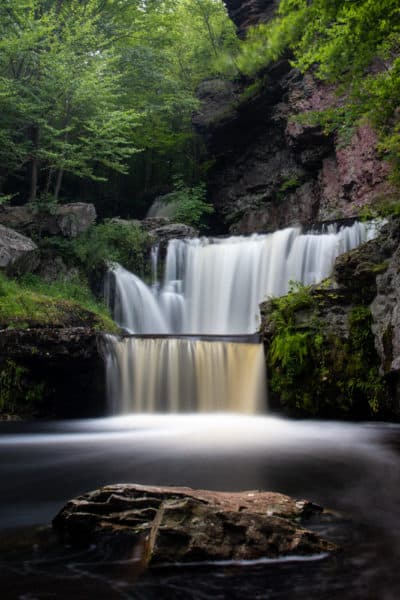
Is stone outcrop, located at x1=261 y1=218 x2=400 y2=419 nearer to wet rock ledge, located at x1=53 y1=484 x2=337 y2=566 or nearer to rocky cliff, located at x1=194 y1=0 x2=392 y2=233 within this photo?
wet rock ledge, located at x1=53 y1=484 x2=337 y2=566

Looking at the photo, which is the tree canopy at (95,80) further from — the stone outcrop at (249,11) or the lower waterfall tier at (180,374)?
the lower waterfall tier at (180,374)

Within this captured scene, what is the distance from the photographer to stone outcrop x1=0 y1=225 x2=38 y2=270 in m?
11.6

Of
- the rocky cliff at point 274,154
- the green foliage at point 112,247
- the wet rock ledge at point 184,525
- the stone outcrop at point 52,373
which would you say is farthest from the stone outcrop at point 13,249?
the rocky cliff at point 274,154

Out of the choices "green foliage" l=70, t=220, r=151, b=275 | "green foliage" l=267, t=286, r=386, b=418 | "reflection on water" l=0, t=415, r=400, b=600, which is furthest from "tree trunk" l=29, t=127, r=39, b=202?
"green foliage" l=267, t=286, r=386, b=418

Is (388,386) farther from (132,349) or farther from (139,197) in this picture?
(139,197)

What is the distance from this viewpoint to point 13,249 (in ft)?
38.4

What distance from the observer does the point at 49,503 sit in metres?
4.07

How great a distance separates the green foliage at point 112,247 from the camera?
46.7 ft

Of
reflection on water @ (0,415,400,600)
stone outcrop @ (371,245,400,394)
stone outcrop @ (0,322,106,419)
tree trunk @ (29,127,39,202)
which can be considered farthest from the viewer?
tree trunk @ (29,127,39,202)

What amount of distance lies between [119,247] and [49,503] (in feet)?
39.7

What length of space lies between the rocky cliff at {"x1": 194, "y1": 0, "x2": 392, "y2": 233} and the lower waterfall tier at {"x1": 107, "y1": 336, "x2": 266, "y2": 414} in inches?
362

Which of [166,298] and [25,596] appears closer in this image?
[25,596]

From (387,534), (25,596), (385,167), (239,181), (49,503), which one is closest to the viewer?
(25,596)

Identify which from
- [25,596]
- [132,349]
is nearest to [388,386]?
[132,349]
